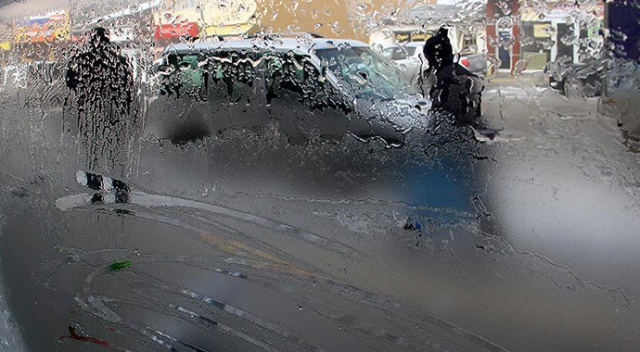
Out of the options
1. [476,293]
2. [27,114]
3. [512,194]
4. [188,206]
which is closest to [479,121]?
[512,194]

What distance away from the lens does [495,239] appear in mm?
1379

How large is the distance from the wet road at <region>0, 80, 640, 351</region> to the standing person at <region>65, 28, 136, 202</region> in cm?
6

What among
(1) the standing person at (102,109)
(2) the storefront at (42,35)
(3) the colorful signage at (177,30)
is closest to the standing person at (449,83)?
(3) the colorful signage at (177,30)

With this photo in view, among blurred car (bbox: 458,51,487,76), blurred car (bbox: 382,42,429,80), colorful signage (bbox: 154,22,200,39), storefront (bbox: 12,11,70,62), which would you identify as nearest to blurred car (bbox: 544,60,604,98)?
blurred car (bbox: 458,51,487,76)

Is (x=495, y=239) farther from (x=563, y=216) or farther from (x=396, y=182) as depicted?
(x=396, y=182)

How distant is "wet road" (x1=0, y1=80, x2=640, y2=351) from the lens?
1275 mm

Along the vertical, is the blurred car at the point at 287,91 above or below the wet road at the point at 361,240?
above

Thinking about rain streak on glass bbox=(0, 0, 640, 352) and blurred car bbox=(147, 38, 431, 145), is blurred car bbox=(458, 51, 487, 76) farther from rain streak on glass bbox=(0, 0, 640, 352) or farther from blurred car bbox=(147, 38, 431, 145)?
blurred car bbox=(147, 38, 431, 145)

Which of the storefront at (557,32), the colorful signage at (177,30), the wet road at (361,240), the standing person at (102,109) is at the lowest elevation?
the wet road at (361,240)

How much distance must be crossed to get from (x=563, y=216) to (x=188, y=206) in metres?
1.02

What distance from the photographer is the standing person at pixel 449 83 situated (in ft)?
4.28

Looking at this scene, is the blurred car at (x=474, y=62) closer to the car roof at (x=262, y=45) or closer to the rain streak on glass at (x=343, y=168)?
the rain streak on glass at (x=343, y=168)

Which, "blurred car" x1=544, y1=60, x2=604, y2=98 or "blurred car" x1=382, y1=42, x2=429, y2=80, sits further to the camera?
"blurred car" x1=382, y1=42, x2=429, y2=80

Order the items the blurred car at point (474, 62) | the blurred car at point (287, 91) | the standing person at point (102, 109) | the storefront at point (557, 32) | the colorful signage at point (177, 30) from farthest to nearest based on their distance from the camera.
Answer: the standing person at point (102, 109) → the colorful signage at point (177, 30) → the blurred car at point (287, 91) → the blurred car at point (474, 62) → the storefront at point (557, 32)
